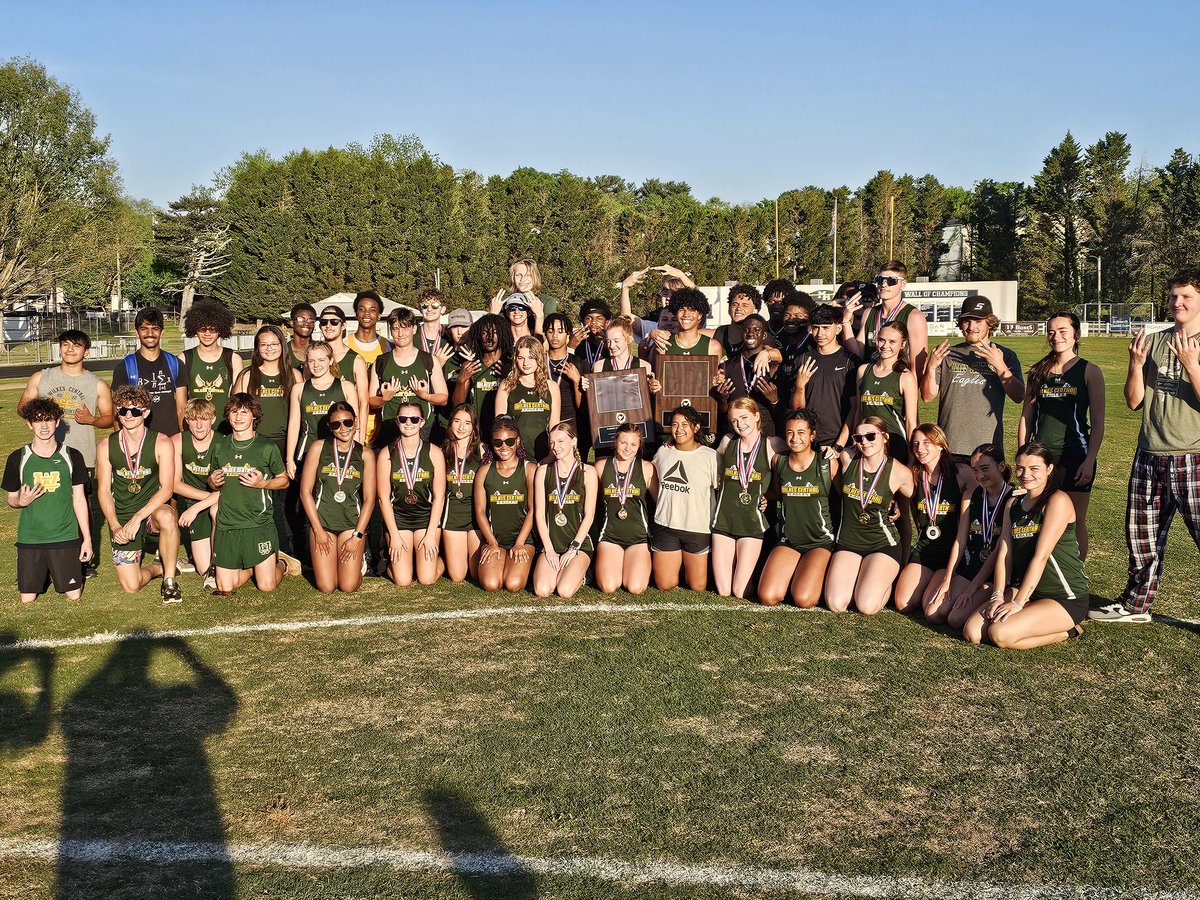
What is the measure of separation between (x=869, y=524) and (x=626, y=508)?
183cm

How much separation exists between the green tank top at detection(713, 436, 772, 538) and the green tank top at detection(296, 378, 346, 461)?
3.27 metres

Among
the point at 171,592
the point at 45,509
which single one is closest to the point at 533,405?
the point at 171,592

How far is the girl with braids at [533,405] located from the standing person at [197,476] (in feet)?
7.77

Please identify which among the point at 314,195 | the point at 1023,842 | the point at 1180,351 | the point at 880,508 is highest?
the point at 314,195

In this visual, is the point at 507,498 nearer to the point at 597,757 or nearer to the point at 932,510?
the point at 932,510

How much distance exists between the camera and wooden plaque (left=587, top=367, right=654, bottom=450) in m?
8.56

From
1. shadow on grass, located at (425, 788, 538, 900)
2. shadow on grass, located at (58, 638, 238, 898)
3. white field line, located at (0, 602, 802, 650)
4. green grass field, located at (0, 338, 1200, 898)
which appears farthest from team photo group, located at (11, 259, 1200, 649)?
shadow on grass, located at (425, 788, 538, 900)

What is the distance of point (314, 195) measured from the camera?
63.2 meters

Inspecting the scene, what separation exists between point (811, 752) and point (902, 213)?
8590 centimetres

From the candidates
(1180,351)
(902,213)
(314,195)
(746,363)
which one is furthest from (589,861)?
(902,213)

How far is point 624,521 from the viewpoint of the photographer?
7.91 metres

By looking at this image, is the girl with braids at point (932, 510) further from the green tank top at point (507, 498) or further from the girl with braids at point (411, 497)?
the girl with braids at point (411, 497)

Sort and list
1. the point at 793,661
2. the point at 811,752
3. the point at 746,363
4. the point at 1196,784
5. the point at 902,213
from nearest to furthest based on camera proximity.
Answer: the point at 1196,784, the point at 811,752, the point at 793,661, the point at 746,363, the point at 902,213

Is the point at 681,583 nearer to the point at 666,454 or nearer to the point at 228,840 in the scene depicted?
the point at 666,454
